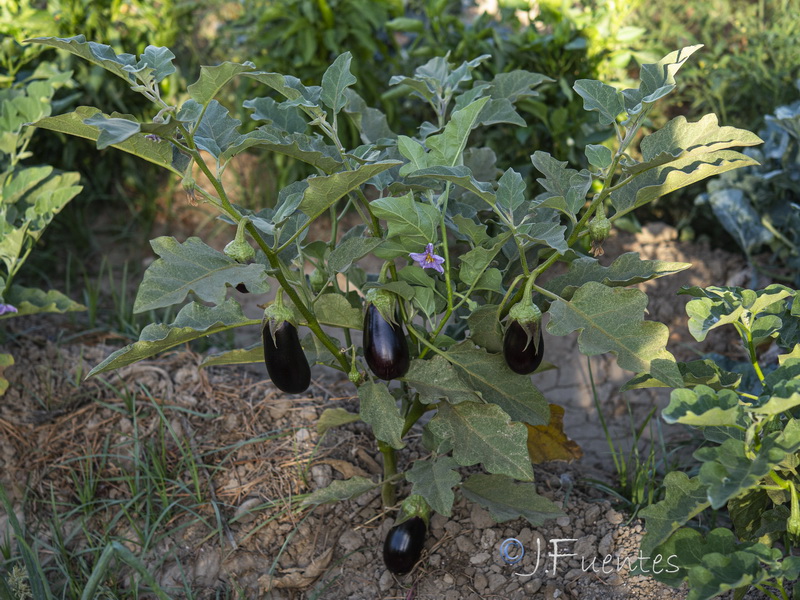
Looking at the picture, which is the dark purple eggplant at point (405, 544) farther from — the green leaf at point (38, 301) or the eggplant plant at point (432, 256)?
the green leaf at point (38, 301)

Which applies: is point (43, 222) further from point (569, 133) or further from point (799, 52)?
point (799, 52)

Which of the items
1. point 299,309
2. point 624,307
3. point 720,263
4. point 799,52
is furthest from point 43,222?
point 799,52

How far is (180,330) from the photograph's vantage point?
1406 millimetres

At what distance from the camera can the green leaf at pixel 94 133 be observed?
1294 mm

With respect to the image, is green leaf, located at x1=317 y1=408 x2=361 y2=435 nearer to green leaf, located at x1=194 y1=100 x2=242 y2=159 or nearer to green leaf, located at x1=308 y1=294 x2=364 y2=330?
green leaf, located at x1=308 y1=294 x2=364 y2=330

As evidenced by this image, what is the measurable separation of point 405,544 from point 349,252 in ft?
2.09

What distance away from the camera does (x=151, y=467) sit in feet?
6.73

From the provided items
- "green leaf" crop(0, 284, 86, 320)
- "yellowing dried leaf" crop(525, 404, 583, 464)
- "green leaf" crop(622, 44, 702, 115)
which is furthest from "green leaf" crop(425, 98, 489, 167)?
"green leaf" crop(0, 284, 86, 320)

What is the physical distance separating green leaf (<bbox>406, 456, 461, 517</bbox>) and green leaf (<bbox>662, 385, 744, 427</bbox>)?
1.50 ft

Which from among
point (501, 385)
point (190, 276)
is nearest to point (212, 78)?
point (190, 276)

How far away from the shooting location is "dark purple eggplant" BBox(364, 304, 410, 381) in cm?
144

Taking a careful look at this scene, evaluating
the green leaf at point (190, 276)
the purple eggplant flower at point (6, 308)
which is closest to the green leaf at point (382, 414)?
the green leaf at point (190, 276)

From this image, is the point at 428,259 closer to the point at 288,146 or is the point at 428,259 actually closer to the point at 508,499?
→ the point at 288,146

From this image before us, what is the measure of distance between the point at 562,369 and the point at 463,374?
1.20 meters
